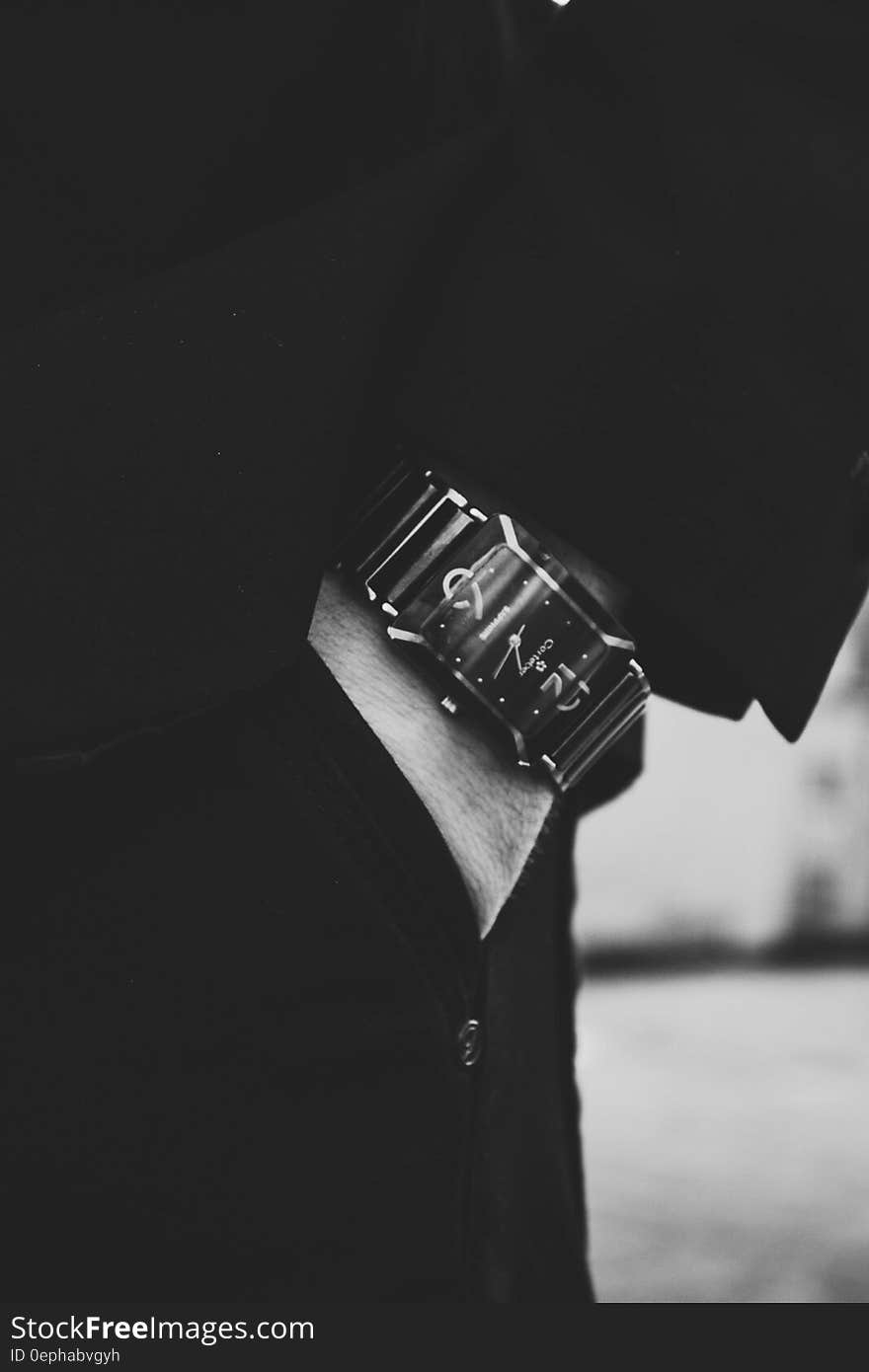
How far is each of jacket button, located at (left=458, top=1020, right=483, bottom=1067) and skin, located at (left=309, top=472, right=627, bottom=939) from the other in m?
0.05

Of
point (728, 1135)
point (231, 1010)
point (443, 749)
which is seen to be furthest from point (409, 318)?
point (728, 1135)

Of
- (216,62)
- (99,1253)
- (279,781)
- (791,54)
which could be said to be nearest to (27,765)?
(279,781)

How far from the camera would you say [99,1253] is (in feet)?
2.07

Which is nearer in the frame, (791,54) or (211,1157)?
(211,1157)

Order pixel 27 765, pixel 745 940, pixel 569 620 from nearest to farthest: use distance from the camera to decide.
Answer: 1. pixel 27 765
2. pixel 569 620
3. pixel 745 940

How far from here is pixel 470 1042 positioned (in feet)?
2.27

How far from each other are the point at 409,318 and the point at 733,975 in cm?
385

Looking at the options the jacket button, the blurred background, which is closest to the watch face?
the jacket button

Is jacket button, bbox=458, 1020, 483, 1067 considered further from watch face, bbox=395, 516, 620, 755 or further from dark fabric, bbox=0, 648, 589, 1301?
A: watch face, bbox=395, 516, 620, 755

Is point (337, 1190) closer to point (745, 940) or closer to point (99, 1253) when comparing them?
point (99, 1253)

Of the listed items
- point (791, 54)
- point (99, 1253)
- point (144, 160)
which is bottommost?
point (99, 1253)

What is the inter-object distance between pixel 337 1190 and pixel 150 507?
34 cm

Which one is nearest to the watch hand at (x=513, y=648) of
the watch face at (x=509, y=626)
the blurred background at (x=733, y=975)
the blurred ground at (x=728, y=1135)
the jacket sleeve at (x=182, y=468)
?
the watch face at (x=509, y=626)

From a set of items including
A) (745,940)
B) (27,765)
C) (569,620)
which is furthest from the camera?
(745,940)
